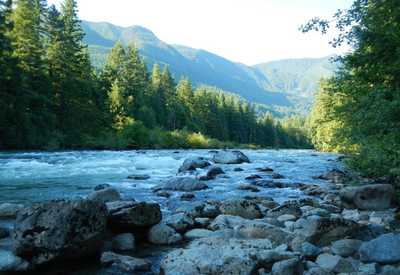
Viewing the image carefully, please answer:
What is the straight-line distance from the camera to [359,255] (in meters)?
7.34

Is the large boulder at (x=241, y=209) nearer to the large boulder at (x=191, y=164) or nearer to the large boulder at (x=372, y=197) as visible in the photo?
the large boulder at (x=372, y=197)

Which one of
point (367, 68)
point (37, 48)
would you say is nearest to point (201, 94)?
point (37, 48)

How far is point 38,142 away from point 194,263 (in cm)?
3402

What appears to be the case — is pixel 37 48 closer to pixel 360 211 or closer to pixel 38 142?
pixel 38 142

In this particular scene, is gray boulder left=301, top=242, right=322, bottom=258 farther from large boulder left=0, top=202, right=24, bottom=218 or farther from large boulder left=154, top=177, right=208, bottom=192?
large boulder left=154, top=177, right=208, bottom=192

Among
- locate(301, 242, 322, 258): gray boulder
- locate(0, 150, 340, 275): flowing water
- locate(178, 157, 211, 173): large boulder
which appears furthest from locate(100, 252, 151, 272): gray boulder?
locate(178, 157, 211, 173): large boulder

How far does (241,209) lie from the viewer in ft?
36.8

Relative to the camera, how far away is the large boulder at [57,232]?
274 inches

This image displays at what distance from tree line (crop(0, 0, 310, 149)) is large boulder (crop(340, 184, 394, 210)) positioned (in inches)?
1227

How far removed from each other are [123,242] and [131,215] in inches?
26.3

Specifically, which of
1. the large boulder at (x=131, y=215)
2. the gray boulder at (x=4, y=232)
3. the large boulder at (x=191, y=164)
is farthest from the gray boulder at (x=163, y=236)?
the large boulder at (x=191, y=164)

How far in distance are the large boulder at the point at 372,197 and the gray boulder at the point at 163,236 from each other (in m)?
6.15

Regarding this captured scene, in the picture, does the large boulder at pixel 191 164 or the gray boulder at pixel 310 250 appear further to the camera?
the large boulder at pixel 191 164

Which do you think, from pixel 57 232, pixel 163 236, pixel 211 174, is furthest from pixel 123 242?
pixel 211 174
